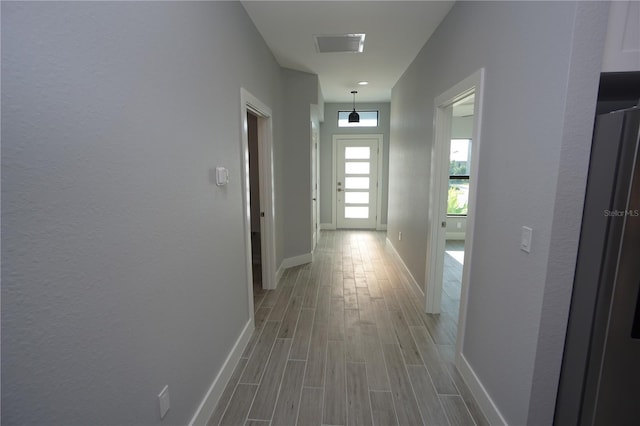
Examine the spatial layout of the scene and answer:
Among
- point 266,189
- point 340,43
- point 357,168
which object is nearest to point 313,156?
point 266,189

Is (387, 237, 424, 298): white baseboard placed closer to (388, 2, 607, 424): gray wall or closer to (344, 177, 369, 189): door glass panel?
(388, 2, 607, 424): gray wall

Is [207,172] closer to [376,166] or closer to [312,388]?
[312,388]

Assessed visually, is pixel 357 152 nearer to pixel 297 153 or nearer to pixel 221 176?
pixel 297 153

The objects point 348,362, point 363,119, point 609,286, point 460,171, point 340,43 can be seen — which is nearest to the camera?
point 609,286

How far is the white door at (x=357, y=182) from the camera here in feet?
22.4

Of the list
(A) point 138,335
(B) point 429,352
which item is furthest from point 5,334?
(B) point 429,352

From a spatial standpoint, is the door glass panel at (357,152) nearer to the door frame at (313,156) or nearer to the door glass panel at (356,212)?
the door glass panel at (356,212)

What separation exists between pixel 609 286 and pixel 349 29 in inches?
109

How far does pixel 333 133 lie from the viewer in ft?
22.3

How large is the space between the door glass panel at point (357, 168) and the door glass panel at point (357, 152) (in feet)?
0.46

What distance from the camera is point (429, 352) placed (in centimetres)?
238

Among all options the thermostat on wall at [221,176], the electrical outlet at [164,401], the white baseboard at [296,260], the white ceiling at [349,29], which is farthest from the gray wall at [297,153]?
the electrical outlet at [164,401]

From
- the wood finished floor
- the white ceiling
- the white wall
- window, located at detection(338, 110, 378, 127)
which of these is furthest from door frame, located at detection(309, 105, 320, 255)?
the white wall

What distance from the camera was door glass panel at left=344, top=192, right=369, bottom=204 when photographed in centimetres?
697
